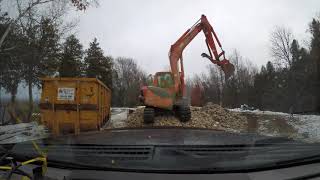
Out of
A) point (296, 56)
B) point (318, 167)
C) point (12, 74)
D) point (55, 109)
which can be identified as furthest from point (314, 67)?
point (318, 167)

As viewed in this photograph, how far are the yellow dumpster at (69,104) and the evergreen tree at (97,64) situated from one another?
44334mm

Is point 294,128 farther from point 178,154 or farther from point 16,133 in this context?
point 178,154

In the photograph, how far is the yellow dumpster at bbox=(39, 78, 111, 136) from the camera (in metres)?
14.1

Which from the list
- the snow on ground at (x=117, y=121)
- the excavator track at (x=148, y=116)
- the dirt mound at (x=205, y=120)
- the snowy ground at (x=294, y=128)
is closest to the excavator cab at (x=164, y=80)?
the dirt mound at (x=205, y=120)

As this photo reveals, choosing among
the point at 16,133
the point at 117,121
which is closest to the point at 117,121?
the point at 117,121

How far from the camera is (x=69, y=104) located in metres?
14.3

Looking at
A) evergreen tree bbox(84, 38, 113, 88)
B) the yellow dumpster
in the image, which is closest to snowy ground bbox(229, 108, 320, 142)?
the yellow dumpster

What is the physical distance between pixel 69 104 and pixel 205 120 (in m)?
7.44

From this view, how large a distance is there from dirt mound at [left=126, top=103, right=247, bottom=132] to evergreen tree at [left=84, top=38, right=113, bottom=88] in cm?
3848

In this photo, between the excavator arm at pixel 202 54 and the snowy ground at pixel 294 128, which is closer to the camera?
the snowy ground at pixel 294 128

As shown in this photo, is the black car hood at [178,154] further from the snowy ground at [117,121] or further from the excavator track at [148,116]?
the snowy ground at [117,121]

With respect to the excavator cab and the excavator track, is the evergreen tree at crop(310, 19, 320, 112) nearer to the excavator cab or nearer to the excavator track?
the excavator cab

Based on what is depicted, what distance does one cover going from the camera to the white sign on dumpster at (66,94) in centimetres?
1428

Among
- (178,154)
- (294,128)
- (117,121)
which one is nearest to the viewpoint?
(178,154)
